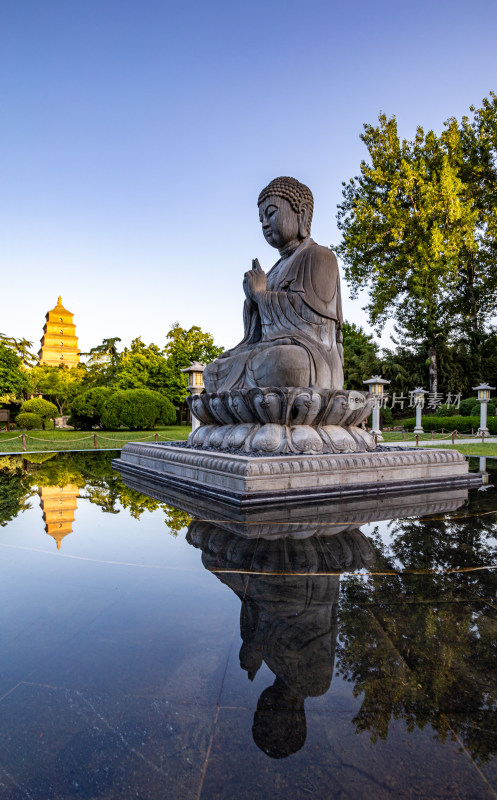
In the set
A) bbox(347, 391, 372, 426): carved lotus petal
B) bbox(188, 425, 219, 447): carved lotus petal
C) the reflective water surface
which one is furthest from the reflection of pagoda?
bbox(347, 391, 372, 426): carved lotus petal

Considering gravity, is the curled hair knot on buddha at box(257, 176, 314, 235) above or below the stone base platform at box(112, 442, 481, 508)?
above

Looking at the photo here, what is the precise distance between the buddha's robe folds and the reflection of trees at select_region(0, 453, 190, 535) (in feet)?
6.71

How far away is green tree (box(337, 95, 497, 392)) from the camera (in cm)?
2136

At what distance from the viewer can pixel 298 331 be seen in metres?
5.76

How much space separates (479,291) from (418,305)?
12.8 feet

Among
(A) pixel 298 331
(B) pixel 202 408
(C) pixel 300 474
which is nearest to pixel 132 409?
(B) pixel 202 408

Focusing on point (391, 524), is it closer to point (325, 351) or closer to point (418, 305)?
point (325, 351)

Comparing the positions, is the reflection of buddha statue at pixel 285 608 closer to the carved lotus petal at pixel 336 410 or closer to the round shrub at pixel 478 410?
the carved lotus petal at pixel 336 410

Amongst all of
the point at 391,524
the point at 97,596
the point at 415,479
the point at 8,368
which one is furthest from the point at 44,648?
the point at 8,368

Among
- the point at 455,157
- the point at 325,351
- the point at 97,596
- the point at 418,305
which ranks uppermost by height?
the point at 455,157

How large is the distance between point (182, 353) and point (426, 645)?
86.8 feet

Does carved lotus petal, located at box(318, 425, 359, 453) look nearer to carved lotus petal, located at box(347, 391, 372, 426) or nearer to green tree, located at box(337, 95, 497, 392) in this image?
carved lotus petal, located at box(347, 391, 372, 426)

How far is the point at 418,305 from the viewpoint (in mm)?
25406

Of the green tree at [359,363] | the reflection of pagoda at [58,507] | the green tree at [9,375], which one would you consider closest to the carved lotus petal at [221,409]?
the reflection of pagoda at [58,507]
